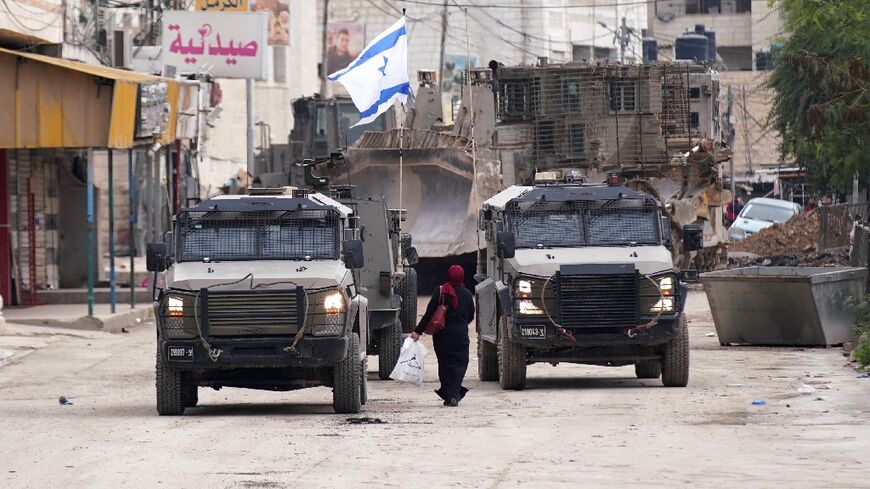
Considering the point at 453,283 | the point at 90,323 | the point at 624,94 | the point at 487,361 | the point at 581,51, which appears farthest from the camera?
the point at 581,51

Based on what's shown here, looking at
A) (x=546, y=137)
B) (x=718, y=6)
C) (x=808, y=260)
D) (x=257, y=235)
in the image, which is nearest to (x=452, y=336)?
(x=257, y=235)

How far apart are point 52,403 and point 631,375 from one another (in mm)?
6915

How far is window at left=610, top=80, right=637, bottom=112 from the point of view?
1267 inches

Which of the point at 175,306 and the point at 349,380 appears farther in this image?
the point at 349,380

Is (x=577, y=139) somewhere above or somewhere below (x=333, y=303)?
above

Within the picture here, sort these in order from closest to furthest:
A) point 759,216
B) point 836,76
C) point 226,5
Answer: point 836,76 → point 226,5 → point 759,216

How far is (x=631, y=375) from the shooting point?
20719 millimetres

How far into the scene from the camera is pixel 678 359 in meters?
17.9

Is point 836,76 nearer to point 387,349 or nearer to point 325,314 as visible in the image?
point 387,349

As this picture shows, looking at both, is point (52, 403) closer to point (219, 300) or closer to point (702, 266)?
point (219, 300)

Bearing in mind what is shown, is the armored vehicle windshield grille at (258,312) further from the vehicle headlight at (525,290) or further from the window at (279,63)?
the window at (279,63)

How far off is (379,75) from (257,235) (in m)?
11.5

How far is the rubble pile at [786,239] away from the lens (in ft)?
142

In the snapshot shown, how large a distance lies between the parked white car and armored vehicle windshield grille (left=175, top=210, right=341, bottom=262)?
36.6 metres
